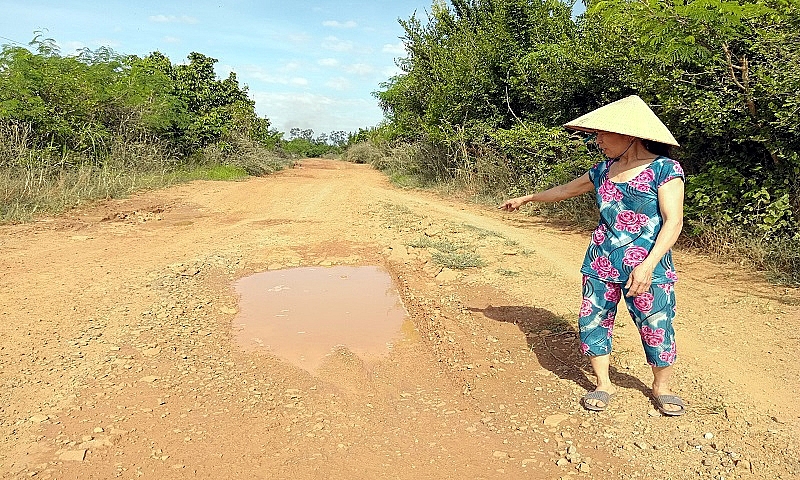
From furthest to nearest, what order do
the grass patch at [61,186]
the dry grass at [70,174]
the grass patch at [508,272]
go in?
the dry grass at [70,174]
the grass patch at [61,186]
the grass patch at [508,272]

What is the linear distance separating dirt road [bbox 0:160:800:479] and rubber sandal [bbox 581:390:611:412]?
4 cm

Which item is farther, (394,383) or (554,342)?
(554,342)

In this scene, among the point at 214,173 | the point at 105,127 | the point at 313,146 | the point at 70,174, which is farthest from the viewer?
the point at 313,146

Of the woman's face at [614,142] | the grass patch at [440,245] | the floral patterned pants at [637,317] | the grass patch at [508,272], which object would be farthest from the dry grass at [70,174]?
the woman's face at [614,142]

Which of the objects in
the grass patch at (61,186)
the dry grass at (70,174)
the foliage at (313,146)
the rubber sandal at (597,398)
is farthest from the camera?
the foliage at (313,146)

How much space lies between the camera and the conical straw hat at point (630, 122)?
310 centimetres

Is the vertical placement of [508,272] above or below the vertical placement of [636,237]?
below

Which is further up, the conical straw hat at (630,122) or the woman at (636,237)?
the conical straw hat at (630,122)

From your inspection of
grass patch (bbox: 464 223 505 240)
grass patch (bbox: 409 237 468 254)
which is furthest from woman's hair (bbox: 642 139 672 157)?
grass patch (bbox: 464 223 505 240)

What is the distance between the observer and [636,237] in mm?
3178

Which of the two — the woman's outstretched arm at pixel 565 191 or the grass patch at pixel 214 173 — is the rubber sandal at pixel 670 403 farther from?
the grass patch at pixel 214 173

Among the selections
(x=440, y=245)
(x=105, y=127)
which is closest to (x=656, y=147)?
(x=440, y=245)

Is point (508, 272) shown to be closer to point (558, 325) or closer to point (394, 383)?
point (558, 325)

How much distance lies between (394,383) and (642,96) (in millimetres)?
6029
